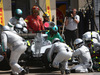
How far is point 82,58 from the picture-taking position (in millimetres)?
9742

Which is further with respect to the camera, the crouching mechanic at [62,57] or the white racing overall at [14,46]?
the crouching mechanic at [62,57]

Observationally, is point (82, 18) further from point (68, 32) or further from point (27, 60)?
point (27, 60)

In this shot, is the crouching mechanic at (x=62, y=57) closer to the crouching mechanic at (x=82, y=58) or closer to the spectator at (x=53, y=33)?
the crouching mechanic at (x=82, y=58)

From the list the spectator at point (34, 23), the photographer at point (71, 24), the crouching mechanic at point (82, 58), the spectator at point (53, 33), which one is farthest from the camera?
the photographer at point (71, 24)

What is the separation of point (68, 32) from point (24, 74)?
11.6 ft

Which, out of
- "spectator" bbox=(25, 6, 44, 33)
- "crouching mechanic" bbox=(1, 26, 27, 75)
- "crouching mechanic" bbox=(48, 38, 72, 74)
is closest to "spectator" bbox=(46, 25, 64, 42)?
"spectator" bbox=(25, 6, 44, 33)

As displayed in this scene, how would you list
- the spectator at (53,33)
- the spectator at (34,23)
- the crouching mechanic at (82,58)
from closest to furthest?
1. the crouching mechanic at (82,58)
2. the spectator at (53,33)
3. the spectator at (34,23)

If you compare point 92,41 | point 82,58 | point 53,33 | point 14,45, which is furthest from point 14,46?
point 92,41

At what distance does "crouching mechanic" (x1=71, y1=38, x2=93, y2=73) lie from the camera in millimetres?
9609

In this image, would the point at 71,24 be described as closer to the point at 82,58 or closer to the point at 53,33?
the point at 53,33

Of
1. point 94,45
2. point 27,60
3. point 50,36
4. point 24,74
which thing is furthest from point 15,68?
point 94,45

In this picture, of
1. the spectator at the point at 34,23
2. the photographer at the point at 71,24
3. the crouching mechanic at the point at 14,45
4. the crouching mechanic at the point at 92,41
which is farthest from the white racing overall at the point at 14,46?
the photographer at the point at 71,24

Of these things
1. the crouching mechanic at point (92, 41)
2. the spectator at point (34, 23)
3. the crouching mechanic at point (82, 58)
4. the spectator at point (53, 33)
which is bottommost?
the crouching mechanic at point (82, 58)

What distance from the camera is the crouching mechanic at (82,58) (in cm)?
961
